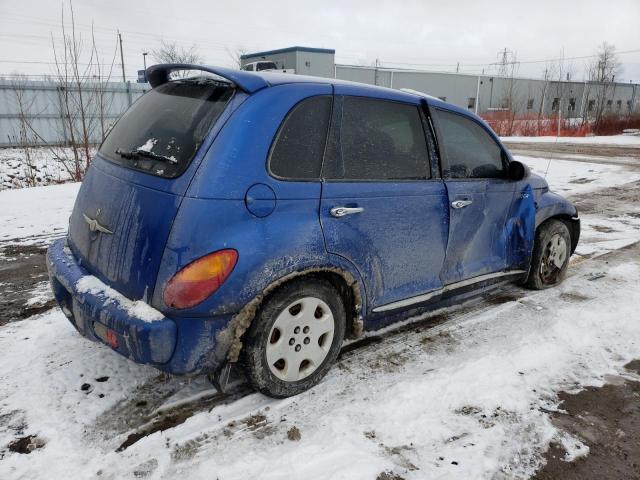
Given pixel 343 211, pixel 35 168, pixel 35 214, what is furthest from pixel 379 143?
pixel 35 168

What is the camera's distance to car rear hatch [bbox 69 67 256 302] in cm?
242

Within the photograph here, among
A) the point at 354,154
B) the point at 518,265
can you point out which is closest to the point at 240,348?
the point at 354,154

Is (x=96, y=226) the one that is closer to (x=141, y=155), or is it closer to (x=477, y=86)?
(x=141, y=155)

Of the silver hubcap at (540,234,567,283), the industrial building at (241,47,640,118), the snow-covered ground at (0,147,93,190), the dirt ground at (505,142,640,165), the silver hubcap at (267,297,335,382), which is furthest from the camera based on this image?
the industrial building at (241,47,640,118)

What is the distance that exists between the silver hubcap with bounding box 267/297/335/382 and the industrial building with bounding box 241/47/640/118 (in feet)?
102

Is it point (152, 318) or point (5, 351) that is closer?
point (152, 318)

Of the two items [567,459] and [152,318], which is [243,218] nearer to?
[152,318]

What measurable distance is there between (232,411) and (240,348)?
0.40 meters

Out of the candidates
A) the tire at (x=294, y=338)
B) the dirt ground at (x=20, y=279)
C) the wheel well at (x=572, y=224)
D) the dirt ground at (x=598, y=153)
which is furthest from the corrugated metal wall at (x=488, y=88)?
the tire at (x=294, y=338)

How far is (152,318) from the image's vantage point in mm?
2336

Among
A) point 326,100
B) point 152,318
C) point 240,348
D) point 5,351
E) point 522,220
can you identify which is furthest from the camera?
point 522,220

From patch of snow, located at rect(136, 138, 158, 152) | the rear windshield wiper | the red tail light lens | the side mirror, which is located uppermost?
patch of snow, located at rect(136, 138, 158, 152)

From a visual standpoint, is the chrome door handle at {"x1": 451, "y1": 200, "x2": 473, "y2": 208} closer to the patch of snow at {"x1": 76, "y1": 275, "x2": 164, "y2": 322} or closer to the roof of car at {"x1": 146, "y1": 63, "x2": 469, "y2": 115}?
the roof of car at {"x1": 146, "y1": 63, "x2": 469, "y2": 115}

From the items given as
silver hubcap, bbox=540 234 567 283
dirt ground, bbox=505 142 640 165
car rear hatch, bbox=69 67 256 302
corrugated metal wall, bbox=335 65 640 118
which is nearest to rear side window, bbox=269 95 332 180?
car rear hatch, bbox=69 67 256 302
